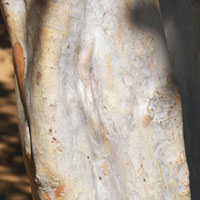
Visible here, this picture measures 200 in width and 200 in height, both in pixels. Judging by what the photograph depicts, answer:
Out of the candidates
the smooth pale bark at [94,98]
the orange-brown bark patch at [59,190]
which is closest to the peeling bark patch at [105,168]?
the smooth pale bark at [94,98]

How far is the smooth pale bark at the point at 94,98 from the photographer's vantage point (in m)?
1.18

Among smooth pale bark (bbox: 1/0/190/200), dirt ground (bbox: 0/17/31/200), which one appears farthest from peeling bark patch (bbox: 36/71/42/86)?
dirt ground (bbox: 0/17/31/200)

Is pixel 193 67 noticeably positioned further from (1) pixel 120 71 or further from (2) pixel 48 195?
(2) pixel 48 195

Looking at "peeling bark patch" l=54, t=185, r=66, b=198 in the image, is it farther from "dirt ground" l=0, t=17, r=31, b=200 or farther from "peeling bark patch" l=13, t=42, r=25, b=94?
"dirt ground" l=0, t=17, r=31, b=200

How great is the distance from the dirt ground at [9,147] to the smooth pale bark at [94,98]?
120 centimetres

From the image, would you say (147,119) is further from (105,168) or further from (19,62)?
(19,62)

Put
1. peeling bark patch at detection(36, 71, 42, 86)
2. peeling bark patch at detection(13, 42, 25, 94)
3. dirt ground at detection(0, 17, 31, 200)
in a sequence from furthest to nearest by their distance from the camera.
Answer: dirt ground at detection(0, 17, 31, 200), peeling bark patch at detection(13, 42, 25, 94), peeling bark patch at detection(36, 71, 42, 86)

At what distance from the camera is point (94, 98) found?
4.04 ft

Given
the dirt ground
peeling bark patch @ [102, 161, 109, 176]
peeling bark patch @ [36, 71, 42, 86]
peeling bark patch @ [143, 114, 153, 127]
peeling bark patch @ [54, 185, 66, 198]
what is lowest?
the dirt ground

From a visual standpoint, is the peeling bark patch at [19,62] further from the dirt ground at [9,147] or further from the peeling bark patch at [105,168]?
the dirt ground at [9,147]

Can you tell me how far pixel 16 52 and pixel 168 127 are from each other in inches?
17.4

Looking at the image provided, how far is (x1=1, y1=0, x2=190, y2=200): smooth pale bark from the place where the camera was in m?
1.18

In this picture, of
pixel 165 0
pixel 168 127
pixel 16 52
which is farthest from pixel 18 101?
pixel 165 0

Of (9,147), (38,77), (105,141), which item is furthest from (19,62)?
(9,147)
